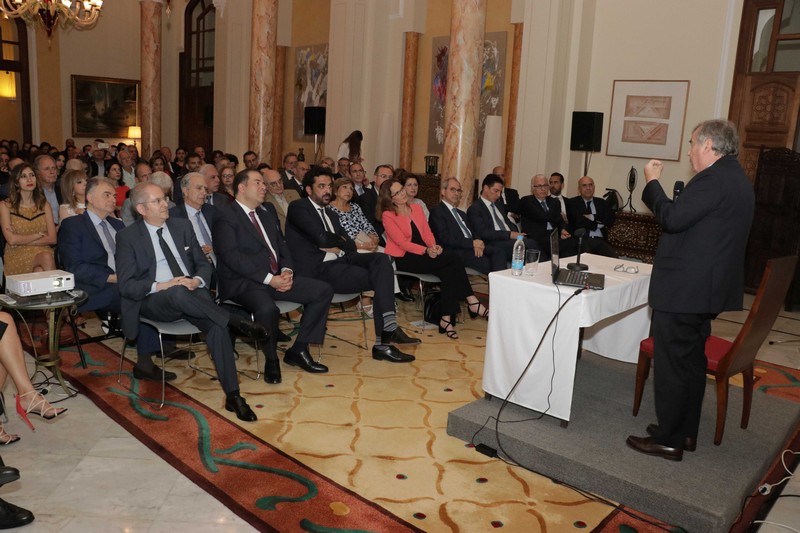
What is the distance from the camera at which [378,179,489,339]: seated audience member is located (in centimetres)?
603

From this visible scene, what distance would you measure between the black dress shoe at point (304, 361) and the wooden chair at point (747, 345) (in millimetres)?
2184

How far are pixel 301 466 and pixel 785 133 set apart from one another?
24.6 ft

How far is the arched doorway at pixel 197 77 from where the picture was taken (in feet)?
54.4

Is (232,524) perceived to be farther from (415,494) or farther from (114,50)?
(114,50)

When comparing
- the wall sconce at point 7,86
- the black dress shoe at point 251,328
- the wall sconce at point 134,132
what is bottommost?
the black dress shoe at point 251,328

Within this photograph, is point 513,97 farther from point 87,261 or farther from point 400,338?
point 87,261

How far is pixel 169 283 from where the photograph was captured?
4340 millimetres

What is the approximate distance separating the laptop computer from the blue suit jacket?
3074 mm

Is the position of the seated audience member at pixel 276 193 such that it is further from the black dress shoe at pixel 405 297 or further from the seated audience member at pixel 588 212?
the seated audience member at pixel 588 212

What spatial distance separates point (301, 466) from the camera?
3623 mm

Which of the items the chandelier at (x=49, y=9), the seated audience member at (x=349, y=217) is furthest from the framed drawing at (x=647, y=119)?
the chandelier at (x=49, y=9)

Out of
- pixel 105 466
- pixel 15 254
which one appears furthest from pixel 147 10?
pixel 105 466

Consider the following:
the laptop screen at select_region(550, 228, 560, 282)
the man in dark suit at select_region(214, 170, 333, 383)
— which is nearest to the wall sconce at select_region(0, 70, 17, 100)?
the man in dark suit at select_region(214, 170, 333, 383)

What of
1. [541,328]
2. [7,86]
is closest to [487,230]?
[541,328]
